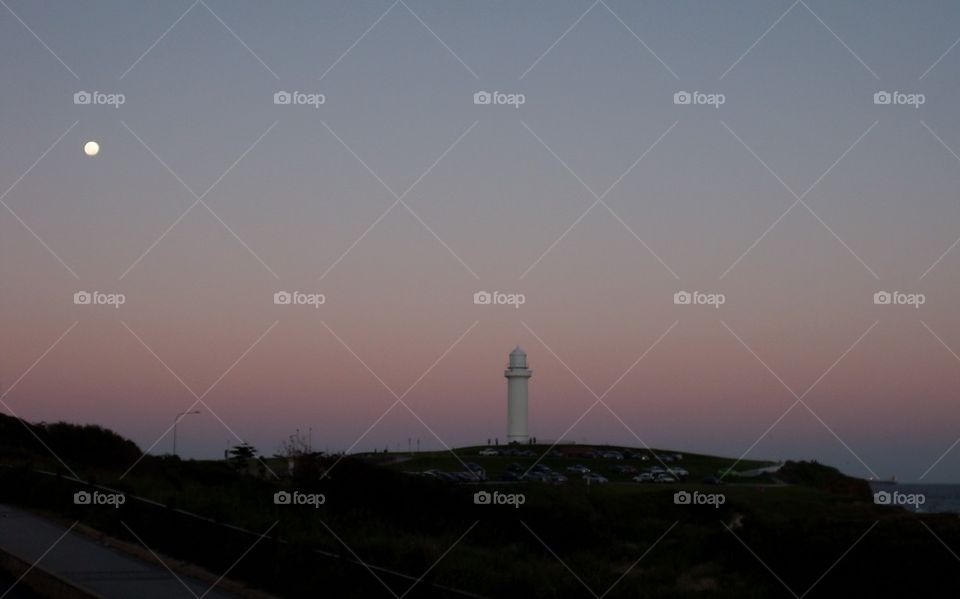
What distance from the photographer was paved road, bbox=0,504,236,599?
38.1 feet

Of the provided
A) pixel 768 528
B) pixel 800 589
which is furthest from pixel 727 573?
pixel 768 528

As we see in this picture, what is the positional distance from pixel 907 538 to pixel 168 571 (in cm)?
1553

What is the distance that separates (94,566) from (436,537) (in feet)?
28.9

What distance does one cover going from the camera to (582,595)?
38.6 ft

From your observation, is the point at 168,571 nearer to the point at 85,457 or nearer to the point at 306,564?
the point at 306,564

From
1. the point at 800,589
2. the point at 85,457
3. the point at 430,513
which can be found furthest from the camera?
the point at 85,457

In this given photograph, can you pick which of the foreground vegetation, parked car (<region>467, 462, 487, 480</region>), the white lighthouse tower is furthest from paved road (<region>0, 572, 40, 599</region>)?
the white lighthouse tower

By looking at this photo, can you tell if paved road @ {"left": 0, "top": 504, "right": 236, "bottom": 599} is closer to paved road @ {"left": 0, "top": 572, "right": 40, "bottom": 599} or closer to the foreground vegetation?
paved road @ {"left": 0, "top": 572, "right": 40, "bottom": 599}

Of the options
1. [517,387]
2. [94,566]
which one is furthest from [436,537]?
[517,387]

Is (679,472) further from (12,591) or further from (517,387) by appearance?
(12,591)

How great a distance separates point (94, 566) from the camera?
13.1m

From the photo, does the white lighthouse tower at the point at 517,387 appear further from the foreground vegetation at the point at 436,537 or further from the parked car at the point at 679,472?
the foreground vegetation at the point at 436,537

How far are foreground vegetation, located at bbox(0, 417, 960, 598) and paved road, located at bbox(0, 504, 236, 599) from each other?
1.94 ft

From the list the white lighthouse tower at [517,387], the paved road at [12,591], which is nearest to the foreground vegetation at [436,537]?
the paved road at [12,591]
